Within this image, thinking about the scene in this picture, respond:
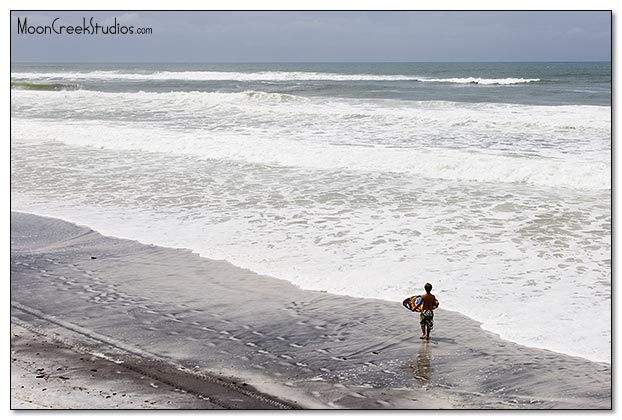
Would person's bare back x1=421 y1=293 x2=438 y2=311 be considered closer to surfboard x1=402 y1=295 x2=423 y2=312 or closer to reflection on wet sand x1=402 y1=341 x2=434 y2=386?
surfboard x1=402 y1=295 x2=423 y2=312

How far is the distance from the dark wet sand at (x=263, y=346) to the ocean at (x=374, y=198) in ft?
1.35

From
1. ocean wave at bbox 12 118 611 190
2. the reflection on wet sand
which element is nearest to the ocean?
ocean wave at bbox 12 118 611 190

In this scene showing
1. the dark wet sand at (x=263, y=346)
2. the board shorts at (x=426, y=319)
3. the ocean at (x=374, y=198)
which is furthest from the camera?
the ocean at (x=374, y=198)

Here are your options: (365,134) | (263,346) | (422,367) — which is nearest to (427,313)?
(422,367)

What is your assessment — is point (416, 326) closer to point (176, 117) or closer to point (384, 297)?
point (384, 297)

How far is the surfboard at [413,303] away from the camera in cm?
661

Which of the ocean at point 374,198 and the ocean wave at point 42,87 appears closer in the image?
the ocean at point 374,198

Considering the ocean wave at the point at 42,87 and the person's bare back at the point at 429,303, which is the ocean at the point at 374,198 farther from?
the ocean wave at the point at 42,87

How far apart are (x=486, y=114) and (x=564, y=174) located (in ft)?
37.3

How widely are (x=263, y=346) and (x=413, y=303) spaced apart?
1.45 m

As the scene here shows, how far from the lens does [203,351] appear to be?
20.5 ft

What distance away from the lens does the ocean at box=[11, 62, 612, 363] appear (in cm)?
788

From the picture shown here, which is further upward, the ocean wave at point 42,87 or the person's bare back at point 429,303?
the ocean wave at point 42,87

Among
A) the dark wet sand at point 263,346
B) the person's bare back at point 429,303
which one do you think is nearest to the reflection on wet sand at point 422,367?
the dark wet sand at point 263,346
